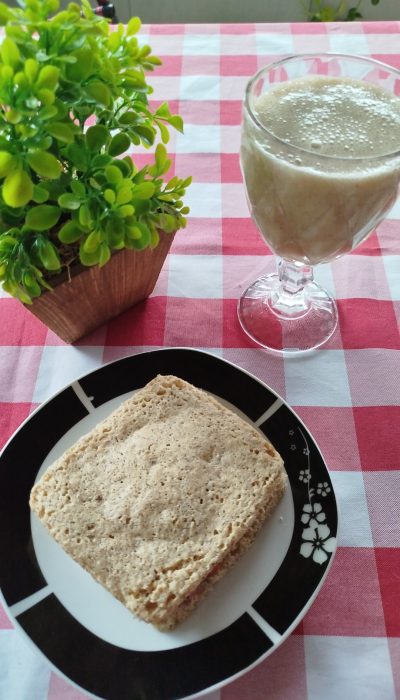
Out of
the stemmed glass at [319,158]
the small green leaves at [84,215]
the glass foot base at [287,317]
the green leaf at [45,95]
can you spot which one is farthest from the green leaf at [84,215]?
the glass foot base at [287,317]

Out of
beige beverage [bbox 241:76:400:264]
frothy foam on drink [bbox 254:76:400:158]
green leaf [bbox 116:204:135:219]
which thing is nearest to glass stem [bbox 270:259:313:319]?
beige beverage [bbox 241:76:400:264]

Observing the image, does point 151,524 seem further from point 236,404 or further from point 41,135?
point 41,135

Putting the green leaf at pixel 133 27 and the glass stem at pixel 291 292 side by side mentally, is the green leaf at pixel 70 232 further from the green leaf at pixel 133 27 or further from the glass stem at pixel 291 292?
the glass stem at pixel 291 292

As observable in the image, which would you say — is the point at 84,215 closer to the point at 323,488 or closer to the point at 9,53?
the point at 9,53

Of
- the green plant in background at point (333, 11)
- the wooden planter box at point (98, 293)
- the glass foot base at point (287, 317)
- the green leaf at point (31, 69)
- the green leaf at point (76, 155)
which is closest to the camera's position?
the green leaf at point (31, 69)

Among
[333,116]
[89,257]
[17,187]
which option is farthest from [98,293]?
[333,116]
